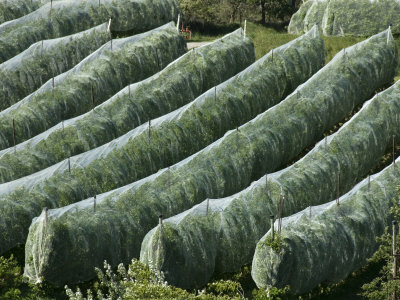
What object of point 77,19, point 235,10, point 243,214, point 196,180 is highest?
point 77,19

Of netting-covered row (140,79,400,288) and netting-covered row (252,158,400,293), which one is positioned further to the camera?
netting-covered row (140,79,400,288)

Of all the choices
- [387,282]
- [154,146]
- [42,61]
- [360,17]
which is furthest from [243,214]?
[360,17]

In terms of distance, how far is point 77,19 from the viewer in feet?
168

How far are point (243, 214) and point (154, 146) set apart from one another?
6.52 meters

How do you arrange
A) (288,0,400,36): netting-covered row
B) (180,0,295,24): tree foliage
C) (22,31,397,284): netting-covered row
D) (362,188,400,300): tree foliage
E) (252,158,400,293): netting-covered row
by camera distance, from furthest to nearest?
(180,0,295,24): tree foliage < (288,0,400,36): netting-covered row < (22,31,397,284): netting-covered row < (252,158,400,293): netting-covered row < (362,188,400,300): tree foliage

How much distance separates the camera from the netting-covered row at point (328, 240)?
2908 centimetres

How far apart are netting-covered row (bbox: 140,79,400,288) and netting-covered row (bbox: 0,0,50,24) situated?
24898mm

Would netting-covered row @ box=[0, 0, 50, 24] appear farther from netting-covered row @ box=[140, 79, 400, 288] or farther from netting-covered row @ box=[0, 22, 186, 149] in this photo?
netting-covered row @ box=[140, 79, 400, 288]

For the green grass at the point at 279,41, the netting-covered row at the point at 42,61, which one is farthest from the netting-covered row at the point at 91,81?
the green grass at the point at 279,41

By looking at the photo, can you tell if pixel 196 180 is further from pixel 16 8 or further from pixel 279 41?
pixel 16 8

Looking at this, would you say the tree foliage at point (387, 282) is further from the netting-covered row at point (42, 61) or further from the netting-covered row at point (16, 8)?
the netting-covered row at point (16, 8)

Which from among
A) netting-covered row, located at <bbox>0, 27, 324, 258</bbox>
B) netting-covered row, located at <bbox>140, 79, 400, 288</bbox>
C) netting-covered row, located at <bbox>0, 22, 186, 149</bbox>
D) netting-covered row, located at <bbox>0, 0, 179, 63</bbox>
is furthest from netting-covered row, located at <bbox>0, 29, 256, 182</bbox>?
netting-covered row, located at <bbox>0, 0, 179, 63</bbox>

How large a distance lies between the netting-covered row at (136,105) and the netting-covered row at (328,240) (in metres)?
10.9

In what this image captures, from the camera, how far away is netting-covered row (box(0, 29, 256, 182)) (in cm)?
3606
